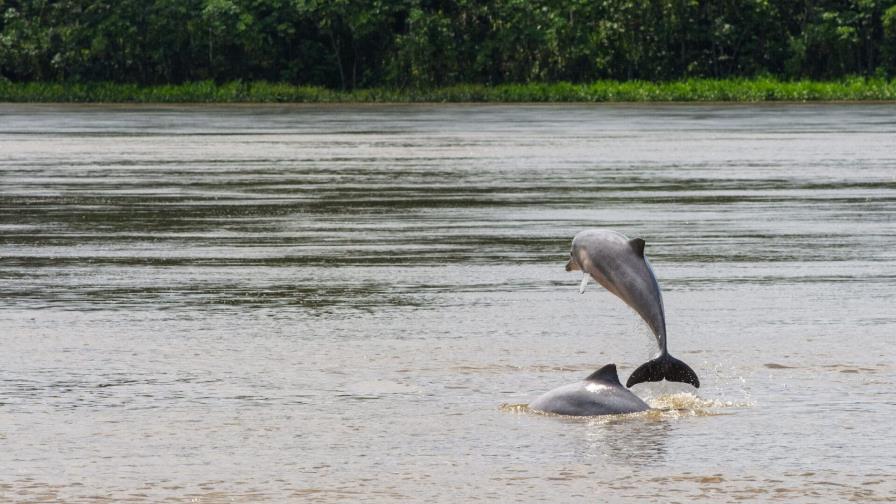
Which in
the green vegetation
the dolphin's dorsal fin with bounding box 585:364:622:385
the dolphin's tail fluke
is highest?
the dolphin's tail fluke

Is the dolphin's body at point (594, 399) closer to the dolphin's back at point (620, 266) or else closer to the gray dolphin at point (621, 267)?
the gray dolphin at point (621, 267)

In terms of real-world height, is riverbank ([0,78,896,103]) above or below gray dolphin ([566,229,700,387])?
below

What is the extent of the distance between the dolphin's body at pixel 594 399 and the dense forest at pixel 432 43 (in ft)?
233

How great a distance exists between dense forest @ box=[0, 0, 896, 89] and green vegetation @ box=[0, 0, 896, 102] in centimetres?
7

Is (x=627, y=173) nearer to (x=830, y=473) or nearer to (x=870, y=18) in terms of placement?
(x=830, y=473)

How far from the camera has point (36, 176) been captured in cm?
2670

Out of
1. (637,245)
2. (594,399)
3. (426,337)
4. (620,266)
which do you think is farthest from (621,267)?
(426,337)

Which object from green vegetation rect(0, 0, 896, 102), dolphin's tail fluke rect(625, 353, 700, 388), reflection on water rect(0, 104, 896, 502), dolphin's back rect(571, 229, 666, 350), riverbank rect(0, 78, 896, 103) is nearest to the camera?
reflection on water rect(0, 104, 896, 502)

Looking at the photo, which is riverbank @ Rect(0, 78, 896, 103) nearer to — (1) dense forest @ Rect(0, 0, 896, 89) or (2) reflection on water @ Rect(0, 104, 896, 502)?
(1) dense forest @ Rect(0, 0, 896, 89)

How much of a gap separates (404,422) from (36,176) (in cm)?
1894

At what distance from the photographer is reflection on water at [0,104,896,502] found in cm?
755

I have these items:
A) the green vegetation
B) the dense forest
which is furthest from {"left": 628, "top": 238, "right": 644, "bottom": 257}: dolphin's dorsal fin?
the dense forest

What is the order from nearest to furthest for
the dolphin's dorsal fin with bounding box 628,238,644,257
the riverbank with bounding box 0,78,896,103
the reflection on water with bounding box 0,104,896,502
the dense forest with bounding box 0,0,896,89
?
the reflection on water with bounding box 0,104,896,502
the dolphin's dorsal fin with bounding box 628,238,644,257
the riverbank with bounding box 0,78,896,103
the dense forest with bounding box 0,0,896,89

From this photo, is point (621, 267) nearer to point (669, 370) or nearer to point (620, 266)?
point (620, 266)
